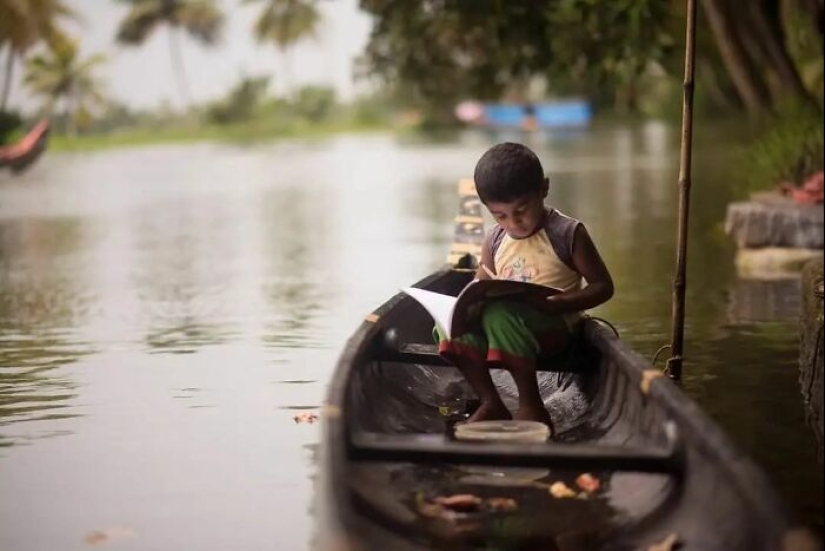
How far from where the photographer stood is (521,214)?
3869 mm

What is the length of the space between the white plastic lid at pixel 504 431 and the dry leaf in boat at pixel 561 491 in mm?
234

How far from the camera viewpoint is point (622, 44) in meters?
9.74

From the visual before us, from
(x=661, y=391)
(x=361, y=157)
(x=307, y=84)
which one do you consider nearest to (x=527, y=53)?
(x=661, y=391)

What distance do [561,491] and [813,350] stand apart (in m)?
1.34

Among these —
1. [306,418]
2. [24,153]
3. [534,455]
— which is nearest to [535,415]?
[534,455]

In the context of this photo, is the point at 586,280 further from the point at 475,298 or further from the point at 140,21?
the point at 140,21

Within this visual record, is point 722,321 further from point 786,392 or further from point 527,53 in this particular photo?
point 527,53

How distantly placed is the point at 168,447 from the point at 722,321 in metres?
3.32

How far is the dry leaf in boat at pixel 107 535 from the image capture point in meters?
3.50

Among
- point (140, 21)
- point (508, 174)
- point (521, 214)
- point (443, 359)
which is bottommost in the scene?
point (443, 359)

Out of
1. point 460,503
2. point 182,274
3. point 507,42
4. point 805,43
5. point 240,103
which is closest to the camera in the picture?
point 460,503

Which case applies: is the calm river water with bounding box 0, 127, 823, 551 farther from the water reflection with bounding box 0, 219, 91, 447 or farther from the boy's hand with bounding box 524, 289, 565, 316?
the boy's hand with bounding box 524, 289, 565, 316

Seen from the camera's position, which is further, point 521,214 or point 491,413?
point 521,214

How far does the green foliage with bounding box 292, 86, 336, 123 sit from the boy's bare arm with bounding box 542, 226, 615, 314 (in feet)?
130
